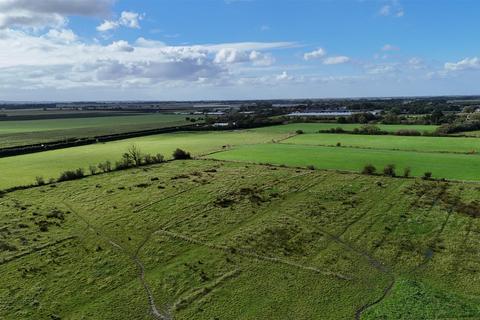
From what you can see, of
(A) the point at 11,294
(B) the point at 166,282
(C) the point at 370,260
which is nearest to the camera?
(A) the point at 11,294

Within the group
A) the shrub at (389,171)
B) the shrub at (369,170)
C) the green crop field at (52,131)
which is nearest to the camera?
the shrub at (389,171)

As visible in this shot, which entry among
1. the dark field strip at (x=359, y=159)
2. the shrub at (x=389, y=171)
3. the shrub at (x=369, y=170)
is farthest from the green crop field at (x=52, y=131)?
the shrub at (x=389, y=171)

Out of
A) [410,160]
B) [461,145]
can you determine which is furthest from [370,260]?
[461,145]

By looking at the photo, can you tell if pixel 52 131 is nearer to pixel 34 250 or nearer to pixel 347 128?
pixel 347 128

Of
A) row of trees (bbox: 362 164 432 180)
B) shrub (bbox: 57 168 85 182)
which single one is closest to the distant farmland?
row of trees (bbox: 362 164 432 180)

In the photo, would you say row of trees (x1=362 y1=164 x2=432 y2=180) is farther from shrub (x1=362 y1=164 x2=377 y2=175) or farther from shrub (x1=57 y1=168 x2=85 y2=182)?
shrub (x1=57 y1=168 x2=85 y2=182)

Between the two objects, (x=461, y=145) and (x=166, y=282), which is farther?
(x=461, y=145)

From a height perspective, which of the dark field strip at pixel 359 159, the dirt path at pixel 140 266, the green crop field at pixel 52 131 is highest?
the green crop field at pixel 52 131

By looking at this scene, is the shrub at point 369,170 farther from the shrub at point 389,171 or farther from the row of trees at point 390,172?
the shrub at point 389,171

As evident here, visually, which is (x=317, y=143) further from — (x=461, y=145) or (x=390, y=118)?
(x=390, y=118)
